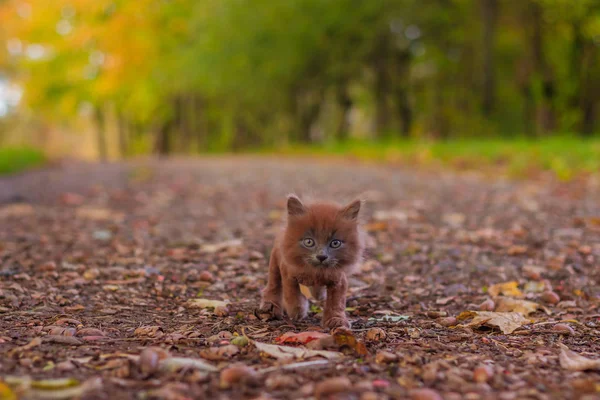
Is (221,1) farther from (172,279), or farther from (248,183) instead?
(172,279)

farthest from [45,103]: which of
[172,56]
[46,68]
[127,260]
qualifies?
[127,260]

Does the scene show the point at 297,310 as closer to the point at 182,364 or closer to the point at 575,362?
the point at 182,364

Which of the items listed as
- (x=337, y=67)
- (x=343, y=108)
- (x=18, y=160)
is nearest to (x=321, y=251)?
(x=18, y=160)

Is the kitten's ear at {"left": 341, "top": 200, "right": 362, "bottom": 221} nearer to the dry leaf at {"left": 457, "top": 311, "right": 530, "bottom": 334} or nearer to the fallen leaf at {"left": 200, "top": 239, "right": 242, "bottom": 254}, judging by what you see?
the dry leaf at {"left": 457, "top": 311, "right": 530, "bottom": 334}

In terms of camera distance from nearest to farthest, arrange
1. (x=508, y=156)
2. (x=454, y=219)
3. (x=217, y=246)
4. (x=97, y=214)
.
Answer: (x=217, y=246) < (x=454, y=219) < (x=97, y=214) < (x=508, y=156)

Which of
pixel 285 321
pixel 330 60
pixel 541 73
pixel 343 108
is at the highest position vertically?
pixel 330 60

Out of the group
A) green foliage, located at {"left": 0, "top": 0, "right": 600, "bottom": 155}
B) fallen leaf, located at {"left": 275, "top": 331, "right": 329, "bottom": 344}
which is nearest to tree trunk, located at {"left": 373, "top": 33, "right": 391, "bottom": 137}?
green foliage, located at {"left": 0, "top": 0, "right": 600, "bottom": 155}

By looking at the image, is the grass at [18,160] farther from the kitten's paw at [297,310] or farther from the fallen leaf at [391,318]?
the fallen leaf at [391,318]
